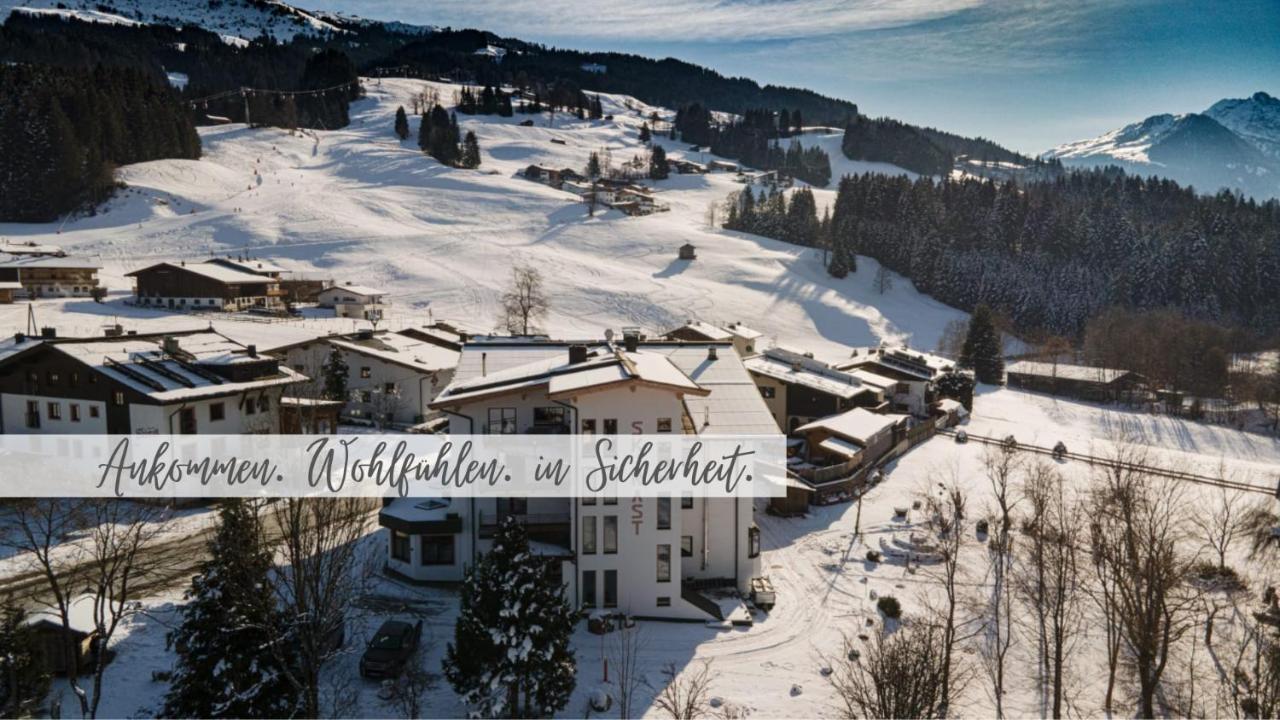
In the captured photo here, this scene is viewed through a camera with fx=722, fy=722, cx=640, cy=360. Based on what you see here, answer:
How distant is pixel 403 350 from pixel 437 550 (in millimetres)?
22374

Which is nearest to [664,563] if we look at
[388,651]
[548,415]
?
[548,415]

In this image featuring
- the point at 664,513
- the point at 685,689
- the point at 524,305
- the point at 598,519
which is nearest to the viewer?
the point at 685,689

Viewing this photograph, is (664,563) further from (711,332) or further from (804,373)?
(711,332)

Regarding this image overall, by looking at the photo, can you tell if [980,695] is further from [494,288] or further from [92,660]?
[494,288]

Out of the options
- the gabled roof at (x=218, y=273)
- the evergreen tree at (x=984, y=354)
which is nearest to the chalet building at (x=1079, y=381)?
the evergreen tree at (x=984, y=354)

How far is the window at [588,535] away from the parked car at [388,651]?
210 inches

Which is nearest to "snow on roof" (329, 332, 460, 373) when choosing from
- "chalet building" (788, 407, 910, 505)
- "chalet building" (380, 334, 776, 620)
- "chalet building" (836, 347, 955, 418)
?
"chalet building" (380, 334, 776, 620)

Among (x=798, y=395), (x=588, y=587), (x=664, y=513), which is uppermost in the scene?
(x=664, y=513)

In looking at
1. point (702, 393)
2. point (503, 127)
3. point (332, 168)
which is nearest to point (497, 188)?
point (332, 168)

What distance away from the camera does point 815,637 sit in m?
21.1

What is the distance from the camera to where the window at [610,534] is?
21561 millimetres

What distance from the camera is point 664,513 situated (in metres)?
22.0

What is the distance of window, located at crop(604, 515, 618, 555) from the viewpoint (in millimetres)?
21561

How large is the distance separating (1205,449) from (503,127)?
15214cm
